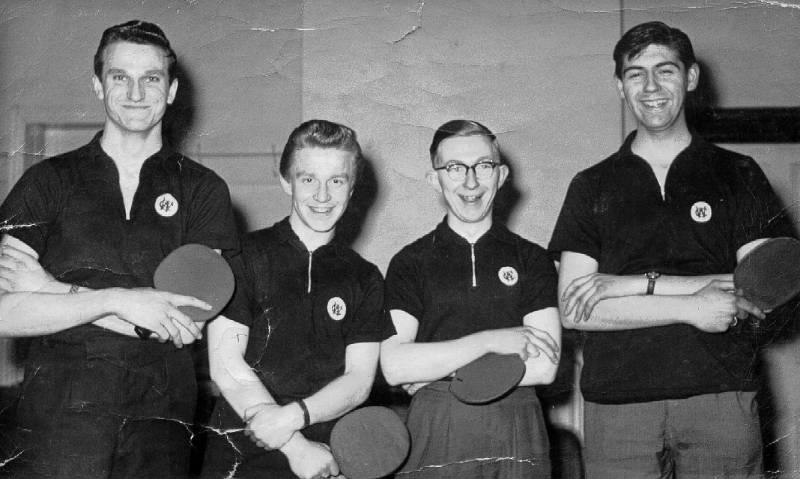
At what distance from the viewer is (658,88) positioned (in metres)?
2.71

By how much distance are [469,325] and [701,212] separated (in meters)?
0.84

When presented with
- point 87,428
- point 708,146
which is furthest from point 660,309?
point 87,428

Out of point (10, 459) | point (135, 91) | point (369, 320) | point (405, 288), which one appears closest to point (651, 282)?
point (405, 288)

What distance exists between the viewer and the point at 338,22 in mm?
3396

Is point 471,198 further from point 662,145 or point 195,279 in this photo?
point 195,279

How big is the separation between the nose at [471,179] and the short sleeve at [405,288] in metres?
0.30

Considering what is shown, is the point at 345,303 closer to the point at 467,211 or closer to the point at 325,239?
the point at 325,239

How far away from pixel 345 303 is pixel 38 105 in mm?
1478

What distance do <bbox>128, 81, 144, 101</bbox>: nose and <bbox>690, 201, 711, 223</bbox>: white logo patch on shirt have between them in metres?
1.81

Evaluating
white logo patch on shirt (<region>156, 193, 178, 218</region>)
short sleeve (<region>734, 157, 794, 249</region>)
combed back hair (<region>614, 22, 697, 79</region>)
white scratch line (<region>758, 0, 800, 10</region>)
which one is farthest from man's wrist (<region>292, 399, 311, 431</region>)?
white scratch line (<region>758, 0, 800, 10</region>)

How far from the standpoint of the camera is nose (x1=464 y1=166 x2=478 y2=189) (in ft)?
8.64

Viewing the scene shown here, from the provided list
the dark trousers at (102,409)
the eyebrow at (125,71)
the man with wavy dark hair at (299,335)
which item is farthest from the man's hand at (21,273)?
the eyebrow at (125,71)

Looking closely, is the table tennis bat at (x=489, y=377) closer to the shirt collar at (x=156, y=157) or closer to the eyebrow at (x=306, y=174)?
the eyebrow at (x=306, y=174)

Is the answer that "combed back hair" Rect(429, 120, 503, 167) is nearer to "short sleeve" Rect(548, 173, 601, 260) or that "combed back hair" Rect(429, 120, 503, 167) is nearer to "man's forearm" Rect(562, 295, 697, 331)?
"short sleeve" Rect(548, 173, 601, 260)
